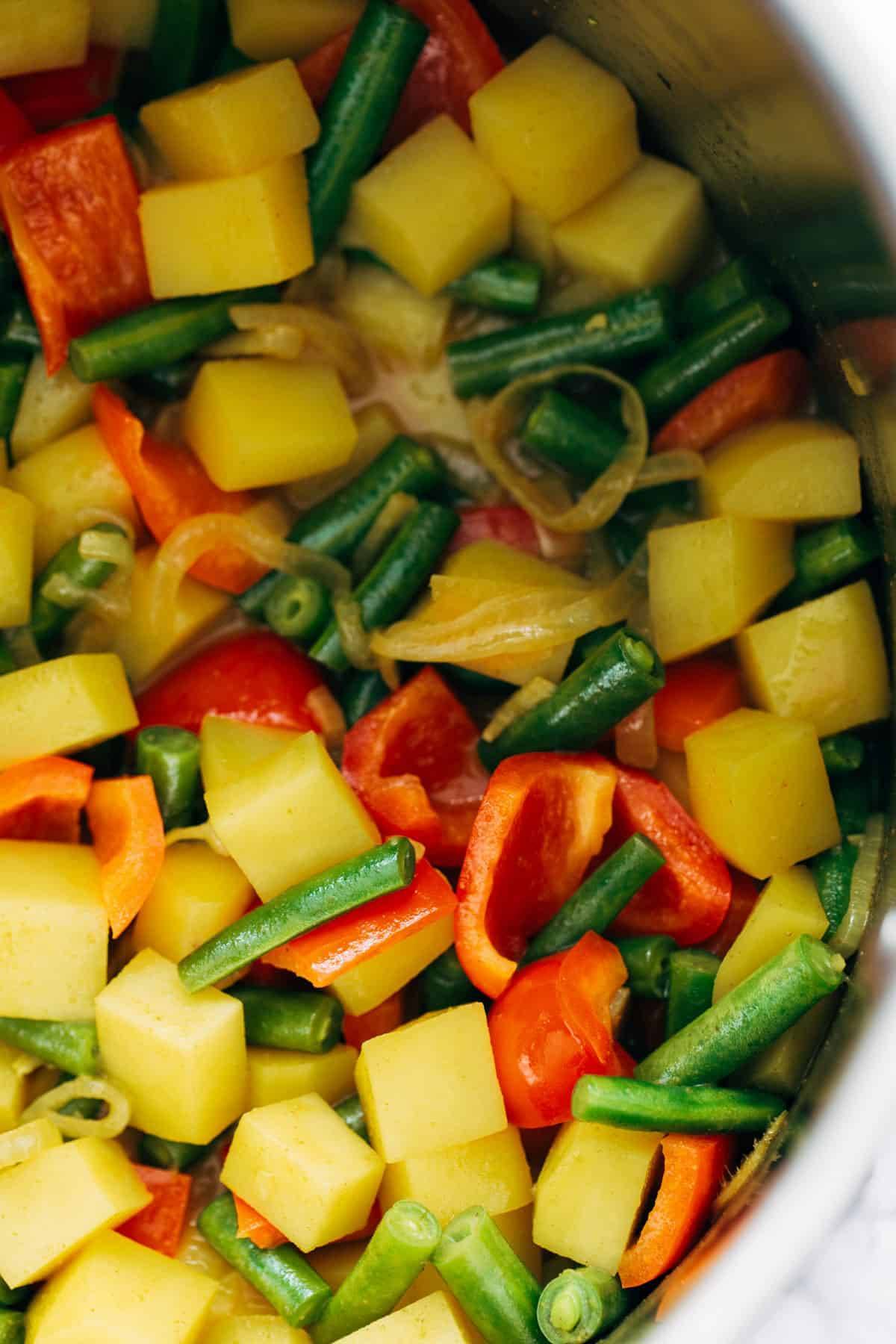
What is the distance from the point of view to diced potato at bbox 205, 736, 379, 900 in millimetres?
3232

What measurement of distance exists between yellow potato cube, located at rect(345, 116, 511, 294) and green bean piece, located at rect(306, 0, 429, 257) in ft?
0.18

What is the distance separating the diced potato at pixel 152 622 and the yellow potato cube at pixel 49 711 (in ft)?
0.85

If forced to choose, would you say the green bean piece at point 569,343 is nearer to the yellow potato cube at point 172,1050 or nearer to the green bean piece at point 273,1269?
the yellow potato cube at point 172,1050

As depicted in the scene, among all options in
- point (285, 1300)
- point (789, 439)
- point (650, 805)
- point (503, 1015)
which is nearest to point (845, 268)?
point (789, 439)

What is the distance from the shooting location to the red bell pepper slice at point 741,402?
3.35 meters

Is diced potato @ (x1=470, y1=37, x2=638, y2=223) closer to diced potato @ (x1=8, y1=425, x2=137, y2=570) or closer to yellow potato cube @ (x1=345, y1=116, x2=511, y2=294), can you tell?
yellow potato cube @ (x1=345, y1=116, x2=511, y2=294)

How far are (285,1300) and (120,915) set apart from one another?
91cm

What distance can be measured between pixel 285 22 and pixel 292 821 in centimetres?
190

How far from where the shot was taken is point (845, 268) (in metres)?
2.81

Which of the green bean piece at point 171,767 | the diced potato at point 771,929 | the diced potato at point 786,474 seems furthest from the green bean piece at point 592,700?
the green bean piece at point 171,767

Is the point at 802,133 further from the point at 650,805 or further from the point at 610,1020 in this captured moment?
the point at 610,1020

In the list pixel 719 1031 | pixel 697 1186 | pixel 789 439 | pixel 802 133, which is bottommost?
pixel 697 1186

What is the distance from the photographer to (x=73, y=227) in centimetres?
349

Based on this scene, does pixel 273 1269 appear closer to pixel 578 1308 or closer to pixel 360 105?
pixel 578 1308
